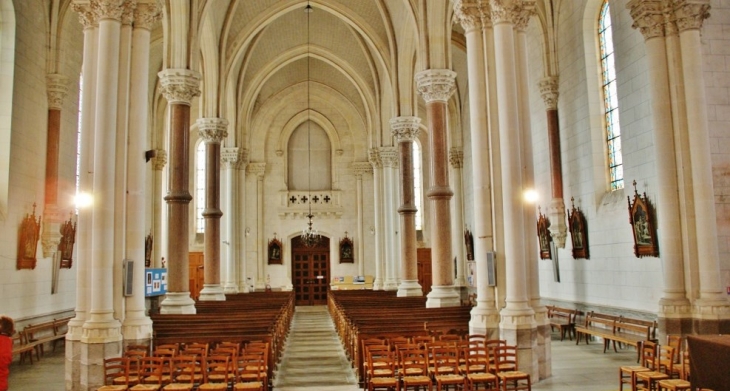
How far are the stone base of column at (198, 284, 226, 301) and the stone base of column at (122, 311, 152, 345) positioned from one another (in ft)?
33.1

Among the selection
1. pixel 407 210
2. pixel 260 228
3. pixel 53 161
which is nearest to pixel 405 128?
pixel 407 210

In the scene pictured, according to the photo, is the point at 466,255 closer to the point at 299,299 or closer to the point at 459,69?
the point at 459,69

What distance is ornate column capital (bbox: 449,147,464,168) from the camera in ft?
95.5

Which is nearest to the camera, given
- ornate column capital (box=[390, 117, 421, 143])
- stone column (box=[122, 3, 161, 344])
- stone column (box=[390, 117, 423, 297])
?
stone column (box=[122, 3, 161, 344])

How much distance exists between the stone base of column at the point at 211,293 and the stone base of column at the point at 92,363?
1089 cm

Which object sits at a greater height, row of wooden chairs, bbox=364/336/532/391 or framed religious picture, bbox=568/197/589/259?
framed religious picture, bbox=568/197/589/259

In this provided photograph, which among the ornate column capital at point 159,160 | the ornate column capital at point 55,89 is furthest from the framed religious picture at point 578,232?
the ornate column capital at point 159,160

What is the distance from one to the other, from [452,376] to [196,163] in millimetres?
27592

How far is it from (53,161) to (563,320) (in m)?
14.6

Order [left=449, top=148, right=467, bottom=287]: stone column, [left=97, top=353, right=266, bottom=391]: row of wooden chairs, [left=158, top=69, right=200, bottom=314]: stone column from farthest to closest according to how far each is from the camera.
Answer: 1. [left=449, top=148, right=467, bottom=287]: stone column
2. [left=158, top=69, right=200, bottom=314]: stone column
3. [left=97, top=353, right=266, bottom=391]: row of wooden chairs

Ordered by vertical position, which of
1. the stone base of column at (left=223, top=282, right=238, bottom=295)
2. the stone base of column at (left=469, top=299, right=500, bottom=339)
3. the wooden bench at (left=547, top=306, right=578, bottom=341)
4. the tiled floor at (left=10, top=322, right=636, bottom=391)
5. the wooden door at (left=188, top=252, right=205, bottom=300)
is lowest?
the tiled floor at (left=10, top=322, right=636, bottom=391)

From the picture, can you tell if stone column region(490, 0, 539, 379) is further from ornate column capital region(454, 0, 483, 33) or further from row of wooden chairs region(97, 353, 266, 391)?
row of wooden chairs region(97, 353, 266, 391)

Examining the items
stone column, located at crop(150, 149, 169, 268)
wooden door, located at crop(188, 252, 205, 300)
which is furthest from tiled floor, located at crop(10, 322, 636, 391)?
wooden door, located at crop(188, 252, 205, 300)

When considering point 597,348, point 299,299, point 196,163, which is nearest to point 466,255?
point 299,299
